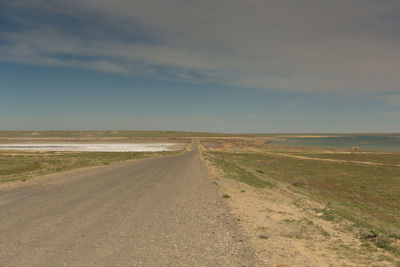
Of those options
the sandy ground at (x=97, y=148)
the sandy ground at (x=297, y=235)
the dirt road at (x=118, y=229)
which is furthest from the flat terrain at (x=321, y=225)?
the sandy ground at (x=97, y=148)

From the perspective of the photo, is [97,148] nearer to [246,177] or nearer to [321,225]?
[246,177]

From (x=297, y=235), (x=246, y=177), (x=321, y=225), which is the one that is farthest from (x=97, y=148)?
(x=297, y=235)

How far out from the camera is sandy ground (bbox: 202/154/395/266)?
8352mm

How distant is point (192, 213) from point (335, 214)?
8.96m

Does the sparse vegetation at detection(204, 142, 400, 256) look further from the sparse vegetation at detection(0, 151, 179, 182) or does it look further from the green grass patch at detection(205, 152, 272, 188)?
the sparse vegetation at detection(0, 151, 179, 182)

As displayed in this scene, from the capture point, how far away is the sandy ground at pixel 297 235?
8.35 metres

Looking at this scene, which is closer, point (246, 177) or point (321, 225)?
point (321, 225)

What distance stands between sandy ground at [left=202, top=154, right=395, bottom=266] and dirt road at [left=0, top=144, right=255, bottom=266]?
2.74 feet

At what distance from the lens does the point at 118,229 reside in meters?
10.6

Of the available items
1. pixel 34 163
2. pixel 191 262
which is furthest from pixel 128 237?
pixel 34 163

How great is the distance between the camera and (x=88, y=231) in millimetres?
10328

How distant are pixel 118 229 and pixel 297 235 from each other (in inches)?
319

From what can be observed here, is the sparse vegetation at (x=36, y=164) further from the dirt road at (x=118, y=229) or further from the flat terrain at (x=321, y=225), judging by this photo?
the flat terrain at (x=321, y=225)

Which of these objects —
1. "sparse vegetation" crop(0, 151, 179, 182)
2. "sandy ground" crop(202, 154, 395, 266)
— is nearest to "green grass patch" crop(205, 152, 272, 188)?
"sandy ground" crop(202, 154, 395, 266)
